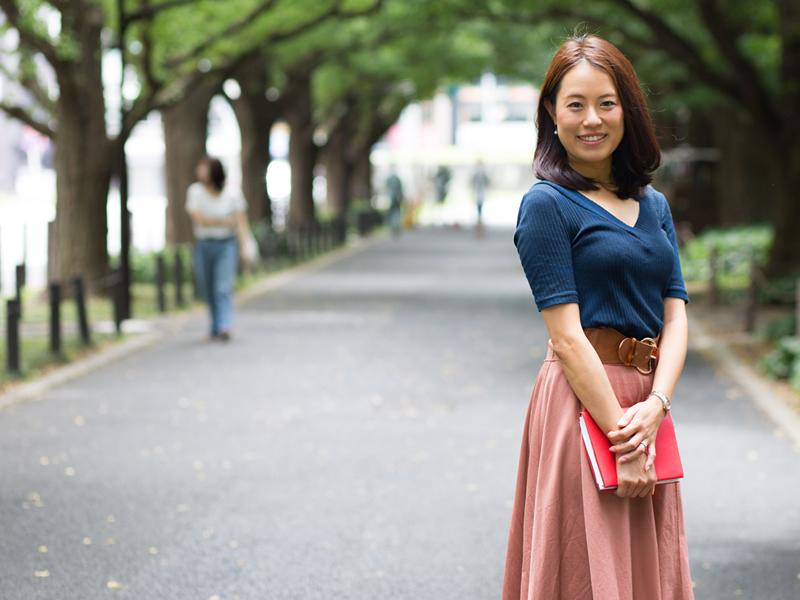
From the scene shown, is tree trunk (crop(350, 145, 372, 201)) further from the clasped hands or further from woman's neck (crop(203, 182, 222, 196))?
the clasped hands

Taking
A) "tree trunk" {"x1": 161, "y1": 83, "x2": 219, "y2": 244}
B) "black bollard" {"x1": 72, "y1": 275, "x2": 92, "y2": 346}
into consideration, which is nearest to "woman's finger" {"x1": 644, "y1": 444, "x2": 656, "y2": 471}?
"black bollard" {"x1": 72, "y1": 275, "x2": 92, "y2": 346}

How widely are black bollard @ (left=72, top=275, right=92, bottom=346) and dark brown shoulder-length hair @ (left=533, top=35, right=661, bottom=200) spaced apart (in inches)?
362

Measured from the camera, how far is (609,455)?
2.79 m

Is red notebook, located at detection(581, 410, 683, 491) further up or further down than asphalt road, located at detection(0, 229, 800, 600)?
further up

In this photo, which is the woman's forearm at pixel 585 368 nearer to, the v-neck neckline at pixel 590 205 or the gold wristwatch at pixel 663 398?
the gold wristwatch at pixel 663 398

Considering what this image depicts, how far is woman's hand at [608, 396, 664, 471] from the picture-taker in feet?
9.12

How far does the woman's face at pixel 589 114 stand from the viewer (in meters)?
2.85

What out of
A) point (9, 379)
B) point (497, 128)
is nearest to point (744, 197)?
point (9, 379)

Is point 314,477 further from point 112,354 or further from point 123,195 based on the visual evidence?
→ point 123,195

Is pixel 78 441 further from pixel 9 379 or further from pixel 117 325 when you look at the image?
pixel 117 325

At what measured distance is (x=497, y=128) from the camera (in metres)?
90.3

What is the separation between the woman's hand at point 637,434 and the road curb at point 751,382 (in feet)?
16.1

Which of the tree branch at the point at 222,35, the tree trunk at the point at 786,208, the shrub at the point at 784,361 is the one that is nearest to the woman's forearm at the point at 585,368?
the shrub at the point at 784,361

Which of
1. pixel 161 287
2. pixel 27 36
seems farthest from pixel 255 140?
pixel 27 36
